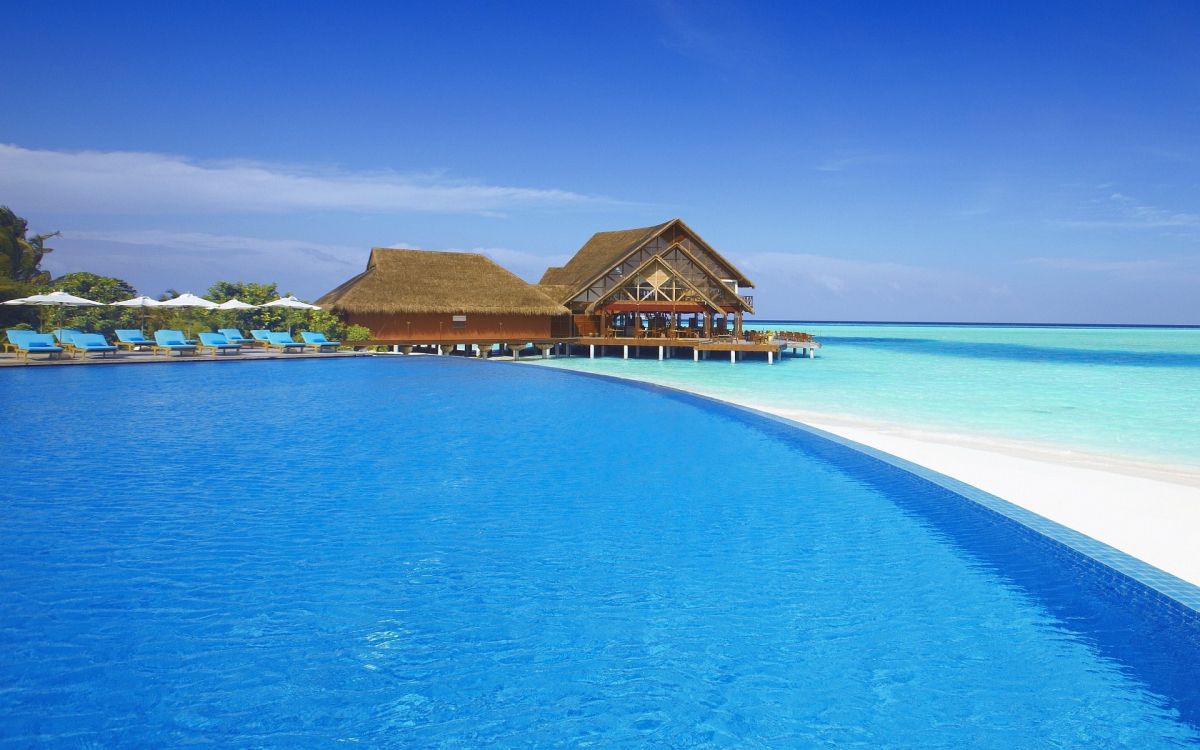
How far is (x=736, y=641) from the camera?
4.88m

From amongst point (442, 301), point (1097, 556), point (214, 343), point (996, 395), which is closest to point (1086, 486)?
point (1097, 556)

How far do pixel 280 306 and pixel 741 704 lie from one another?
29.2 m

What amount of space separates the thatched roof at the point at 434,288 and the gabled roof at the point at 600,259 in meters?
1.87

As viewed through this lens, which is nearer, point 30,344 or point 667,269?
point 30,344

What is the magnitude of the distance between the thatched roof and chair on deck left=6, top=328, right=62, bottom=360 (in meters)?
12.0

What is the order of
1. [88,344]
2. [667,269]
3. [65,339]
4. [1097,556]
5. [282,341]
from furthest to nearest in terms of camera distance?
[667,269] → [282,341] → [65,339] → [88,344] → [1097,556]

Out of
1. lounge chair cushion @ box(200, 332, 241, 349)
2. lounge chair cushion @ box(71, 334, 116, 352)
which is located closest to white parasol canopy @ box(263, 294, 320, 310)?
lounge chair cushion @ box(200, 332, 241, 349)

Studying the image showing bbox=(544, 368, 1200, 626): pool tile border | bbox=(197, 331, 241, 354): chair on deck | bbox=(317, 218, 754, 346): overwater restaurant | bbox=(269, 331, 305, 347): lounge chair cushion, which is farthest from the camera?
bbox=(317, 218, 754, 346): overwater restaurant

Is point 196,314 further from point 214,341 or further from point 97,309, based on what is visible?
point 214,341

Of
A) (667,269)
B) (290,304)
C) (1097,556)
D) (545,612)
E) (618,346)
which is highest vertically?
(667,269)

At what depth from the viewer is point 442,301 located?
3534cm

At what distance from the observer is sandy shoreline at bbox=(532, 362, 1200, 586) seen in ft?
21.3

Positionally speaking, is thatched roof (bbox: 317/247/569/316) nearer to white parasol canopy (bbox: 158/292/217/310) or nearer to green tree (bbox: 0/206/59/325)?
white parasol canopy (bbox: 158/292/217/310)

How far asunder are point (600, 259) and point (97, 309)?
23128 mm
